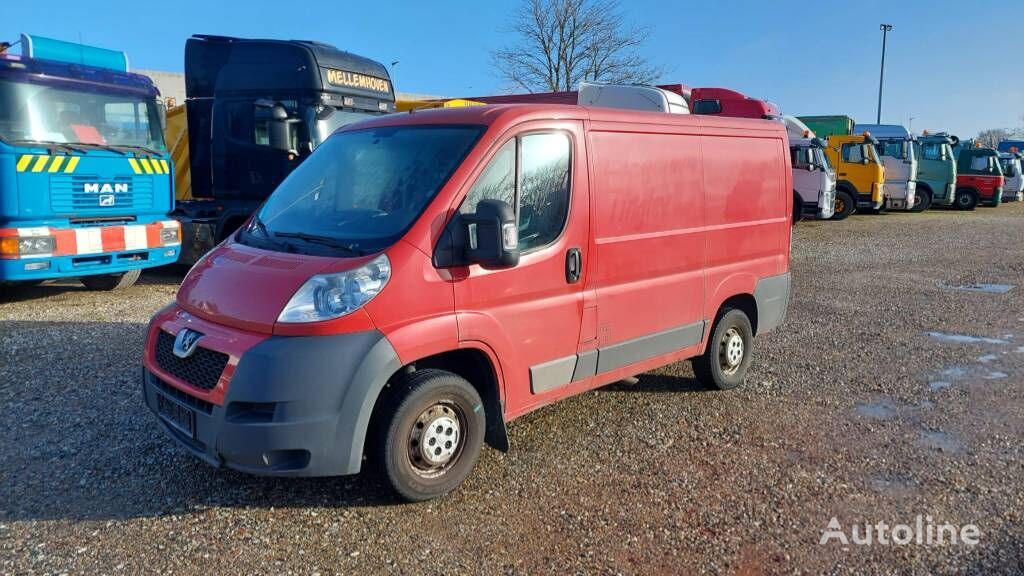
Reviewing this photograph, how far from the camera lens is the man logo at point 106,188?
853cm

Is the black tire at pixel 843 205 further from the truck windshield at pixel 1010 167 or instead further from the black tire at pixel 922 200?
the truck windshield at pixel 1010 167

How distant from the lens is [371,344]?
3498 millimetres

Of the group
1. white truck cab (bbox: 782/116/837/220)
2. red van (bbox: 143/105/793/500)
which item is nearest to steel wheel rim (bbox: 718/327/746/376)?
red van (bbox: 143/105/793/500)

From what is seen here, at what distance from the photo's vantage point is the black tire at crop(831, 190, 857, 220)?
23.4 metres

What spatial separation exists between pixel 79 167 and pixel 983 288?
12.2 m

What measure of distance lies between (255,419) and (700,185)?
337 centimetres

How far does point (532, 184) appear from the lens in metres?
4.18

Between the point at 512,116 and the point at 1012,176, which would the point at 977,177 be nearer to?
the point at 1012,176

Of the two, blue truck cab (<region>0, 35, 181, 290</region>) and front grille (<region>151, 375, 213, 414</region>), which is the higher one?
blue truck cab (<region>0, 35, 181, 290</region>)

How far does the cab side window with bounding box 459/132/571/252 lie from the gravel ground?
1408 mm

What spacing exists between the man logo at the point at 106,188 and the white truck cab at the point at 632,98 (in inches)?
218

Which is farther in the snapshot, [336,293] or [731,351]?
[731,351]

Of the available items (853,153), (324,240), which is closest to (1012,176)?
(853,153)

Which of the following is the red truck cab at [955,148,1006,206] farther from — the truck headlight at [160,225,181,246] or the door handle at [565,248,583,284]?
the door handle at [565,248,583,284]
